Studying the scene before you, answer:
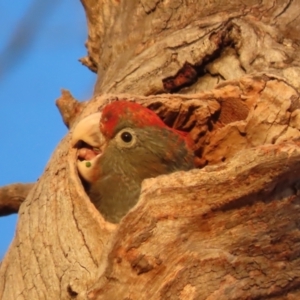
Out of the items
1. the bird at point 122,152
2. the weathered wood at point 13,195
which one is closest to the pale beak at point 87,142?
the bird at point 122,152

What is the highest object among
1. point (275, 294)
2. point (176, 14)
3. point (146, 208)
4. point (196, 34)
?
point (176, 14)

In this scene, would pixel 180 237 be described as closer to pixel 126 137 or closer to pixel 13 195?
pixel 126 137

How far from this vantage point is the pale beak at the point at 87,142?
5.11 feet

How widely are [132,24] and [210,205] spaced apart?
862mm

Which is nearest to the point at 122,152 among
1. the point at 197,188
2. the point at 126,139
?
the point at 126,139

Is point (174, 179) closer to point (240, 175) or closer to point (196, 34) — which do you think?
point (240, 175)

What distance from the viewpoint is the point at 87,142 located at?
159 centimetres

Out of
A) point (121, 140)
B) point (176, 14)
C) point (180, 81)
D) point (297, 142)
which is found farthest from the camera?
point (176, 14)

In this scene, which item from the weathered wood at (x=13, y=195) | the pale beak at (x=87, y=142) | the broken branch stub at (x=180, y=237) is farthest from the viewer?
the weathered wood at (x=13, y=195)

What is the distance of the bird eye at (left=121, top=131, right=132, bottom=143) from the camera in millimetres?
1619

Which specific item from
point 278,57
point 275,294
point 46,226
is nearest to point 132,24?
point 278,57

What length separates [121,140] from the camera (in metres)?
1.62

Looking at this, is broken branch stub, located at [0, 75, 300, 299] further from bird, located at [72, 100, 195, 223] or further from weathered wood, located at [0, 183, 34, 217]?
weathered wood, located at [0, 183, 34, 217]

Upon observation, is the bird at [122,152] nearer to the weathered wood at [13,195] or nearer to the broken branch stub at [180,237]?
the broken branch stub at [180,237]
